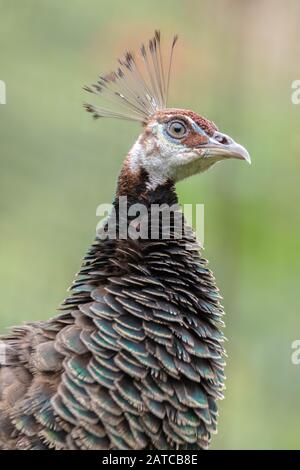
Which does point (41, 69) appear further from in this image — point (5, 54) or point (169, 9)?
→ point (169, 9)

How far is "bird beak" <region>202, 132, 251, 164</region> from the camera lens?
250 cm

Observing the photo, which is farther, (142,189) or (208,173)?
(208,173)

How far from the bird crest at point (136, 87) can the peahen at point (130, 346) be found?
0.07ft

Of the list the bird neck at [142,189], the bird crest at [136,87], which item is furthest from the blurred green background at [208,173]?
the bird neck at [142,189]

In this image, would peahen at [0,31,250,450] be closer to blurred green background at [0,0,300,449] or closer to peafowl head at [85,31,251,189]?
peafowl head at [85,31,251,189]

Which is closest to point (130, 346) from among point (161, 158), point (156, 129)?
point (161, 158)

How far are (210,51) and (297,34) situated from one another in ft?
1.44

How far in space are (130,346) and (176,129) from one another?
28.6 inches

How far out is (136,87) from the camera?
2.58 m

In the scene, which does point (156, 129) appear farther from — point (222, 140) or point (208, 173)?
point (208, 173)

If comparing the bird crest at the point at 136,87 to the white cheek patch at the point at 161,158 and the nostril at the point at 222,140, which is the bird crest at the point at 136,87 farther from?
the nostril at the point at 222,140

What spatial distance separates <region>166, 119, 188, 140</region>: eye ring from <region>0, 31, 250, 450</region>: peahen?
4 cm

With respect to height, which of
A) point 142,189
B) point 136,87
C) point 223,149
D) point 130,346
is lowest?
point 130,346

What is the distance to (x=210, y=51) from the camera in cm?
438
